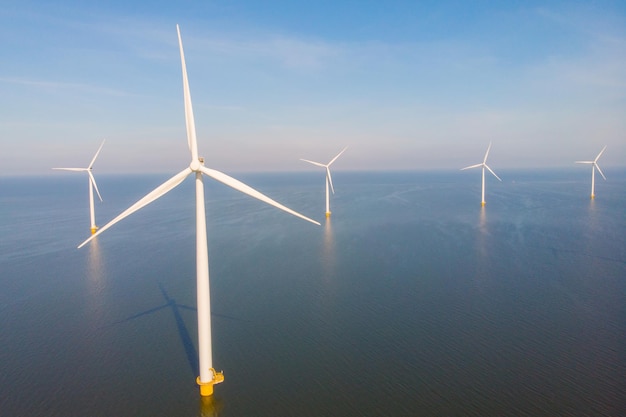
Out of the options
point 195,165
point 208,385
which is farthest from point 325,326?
point 195,165

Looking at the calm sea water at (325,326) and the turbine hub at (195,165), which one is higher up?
the turbine hub at (195,165)

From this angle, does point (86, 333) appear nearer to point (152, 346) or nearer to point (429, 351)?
point (152, 346)

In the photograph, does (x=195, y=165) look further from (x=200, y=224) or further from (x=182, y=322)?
(x=182, y=322)

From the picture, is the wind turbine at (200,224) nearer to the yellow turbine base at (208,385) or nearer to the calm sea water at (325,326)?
the yellow turbine base at (208,385)

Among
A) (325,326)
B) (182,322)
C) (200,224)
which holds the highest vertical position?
(200,224)

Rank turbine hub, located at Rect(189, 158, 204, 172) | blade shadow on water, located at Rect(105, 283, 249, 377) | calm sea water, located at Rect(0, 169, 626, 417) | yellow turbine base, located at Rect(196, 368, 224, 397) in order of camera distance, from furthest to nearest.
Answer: blade shadow on water, located at Rect(105, 283, 249, 377) < calm sea water, located at Rect(0, 169, 626, 417) < yellow turbine base, located at Rect(196, 368, 224, 397) < turbine hub, located at Rect(189, 158, 204, 172)

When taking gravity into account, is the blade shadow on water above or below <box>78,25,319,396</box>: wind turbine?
below

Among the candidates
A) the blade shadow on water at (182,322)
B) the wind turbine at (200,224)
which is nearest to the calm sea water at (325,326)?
the blade shadow on water at (182,322)

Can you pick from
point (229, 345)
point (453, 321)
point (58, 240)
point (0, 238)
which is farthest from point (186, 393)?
point (0, 238)

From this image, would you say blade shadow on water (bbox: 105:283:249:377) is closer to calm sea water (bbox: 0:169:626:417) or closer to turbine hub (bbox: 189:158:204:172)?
calm sea water (bbox: 0:169:626:417)

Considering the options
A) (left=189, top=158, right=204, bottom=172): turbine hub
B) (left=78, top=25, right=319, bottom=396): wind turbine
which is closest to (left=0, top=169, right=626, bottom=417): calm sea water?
(left=78, top=25, right=319, bottom=396): wind turbine
